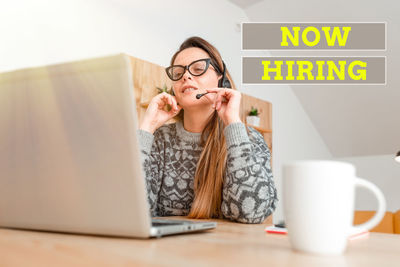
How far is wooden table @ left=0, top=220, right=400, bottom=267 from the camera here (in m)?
0.40

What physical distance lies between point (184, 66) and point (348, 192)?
116 cm

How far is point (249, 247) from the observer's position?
0.49 m

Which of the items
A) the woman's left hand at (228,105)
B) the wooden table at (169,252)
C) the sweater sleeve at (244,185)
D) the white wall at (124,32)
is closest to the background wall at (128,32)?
the white wall at (124,32)

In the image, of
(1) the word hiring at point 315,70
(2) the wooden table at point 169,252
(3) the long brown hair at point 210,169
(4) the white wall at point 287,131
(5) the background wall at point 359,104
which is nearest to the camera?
(2) the wooden table at point 169,252

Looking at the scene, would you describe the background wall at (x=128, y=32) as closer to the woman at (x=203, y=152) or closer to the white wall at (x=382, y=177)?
the white wall at (x=382, y=177)

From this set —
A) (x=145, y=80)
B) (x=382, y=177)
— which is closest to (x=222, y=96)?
(x=145, y=80)

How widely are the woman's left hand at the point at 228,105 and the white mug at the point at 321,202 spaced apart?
78 cm

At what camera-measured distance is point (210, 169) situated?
135cm

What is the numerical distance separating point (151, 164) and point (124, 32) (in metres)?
1.56

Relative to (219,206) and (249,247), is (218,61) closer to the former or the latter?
(219,206)

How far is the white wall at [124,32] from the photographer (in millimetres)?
2170

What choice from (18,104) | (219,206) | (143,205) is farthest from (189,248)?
(219,206)

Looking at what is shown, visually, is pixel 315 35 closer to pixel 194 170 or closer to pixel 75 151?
pixel 194 170

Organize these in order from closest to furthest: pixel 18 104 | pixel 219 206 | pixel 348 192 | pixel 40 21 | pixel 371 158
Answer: pixel 348 192
pixel 18 104
pixel 219 206
pixel 40 21
pixel 371 158
